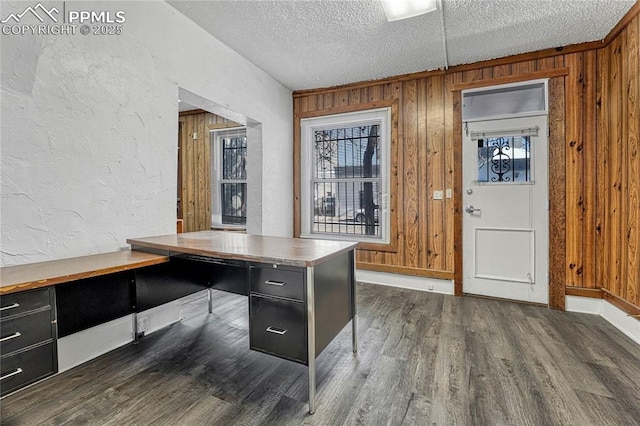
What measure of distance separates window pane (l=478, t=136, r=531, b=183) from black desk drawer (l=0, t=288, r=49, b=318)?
382 cm

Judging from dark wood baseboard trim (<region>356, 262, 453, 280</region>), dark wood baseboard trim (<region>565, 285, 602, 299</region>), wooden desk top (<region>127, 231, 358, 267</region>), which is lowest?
dark wood baseboard trim (<region>565, 285, 602, 299</region>)

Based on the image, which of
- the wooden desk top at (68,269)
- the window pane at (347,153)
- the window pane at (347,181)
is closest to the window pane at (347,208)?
the window pane at (347,181)

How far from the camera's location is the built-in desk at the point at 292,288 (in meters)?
1.57

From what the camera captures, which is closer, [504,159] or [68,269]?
[68,269]

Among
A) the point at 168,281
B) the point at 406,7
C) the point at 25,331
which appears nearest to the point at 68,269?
the point at 25,331

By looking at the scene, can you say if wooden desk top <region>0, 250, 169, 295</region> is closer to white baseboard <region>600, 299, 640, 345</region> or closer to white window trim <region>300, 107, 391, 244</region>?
white window trim <region>300, 107, 391, 244</region>

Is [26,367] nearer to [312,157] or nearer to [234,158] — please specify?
[312,157]

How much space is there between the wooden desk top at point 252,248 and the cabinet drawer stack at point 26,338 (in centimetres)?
70

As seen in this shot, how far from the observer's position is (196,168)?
215 inches

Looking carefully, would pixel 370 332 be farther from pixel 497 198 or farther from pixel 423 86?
pixel 423 86

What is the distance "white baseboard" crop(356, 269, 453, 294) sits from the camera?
361cm

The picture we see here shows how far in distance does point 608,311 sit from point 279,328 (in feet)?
10.2

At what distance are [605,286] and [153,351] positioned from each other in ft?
13.2

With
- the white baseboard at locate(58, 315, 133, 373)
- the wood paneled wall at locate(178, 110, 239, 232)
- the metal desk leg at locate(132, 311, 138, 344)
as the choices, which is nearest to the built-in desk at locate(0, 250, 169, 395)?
the white baseboard at locate(58, 315, 133, 373)
